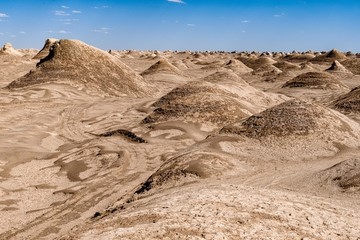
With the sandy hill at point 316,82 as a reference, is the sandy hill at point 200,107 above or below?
below

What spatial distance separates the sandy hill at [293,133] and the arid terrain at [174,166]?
66 mm

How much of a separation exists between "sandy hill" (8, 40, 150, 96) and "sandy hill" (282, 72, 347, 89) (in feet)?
47.2

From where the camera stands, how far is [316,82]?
37.4 m

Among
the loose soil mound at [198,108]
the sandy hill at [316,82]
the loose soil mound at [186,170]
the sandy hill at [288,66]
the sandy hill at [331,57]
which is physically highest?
the sandy hill at [331,57]

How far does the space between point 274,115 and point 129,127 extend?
6820 millimetres

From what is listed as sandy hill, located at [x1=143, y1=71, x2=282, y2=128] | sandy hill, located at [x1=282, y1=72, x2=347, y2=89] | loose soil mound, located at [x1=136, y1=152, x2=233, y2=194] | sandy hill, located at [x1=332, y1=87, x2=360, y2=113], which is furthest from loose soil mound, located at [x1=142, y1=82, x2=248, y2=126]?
sandy hill, located at [x1=282, y1=72, x2=347, y2=89]

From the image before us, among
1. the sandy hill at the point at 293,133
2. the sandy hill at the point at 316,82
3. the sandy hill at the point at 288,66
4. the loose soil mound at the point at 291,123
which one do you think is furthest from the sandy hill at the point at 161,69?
the loose soil mound at the point at 291,123

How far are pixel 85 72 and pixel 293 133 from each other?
65.3 ft

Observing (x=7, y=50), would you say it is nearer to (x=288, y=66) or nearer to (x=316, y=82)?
(x=288, y=66)

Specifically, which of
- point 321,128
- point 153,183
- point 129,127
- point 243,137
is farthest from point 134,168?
point 321,128

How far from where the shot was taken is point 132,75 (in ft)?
112

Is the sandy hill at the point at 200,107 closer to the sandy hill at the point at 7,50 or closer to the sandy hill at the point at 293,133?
the sandy hill at the point at 293,133

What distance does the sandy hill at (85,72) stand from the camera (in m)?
30.7

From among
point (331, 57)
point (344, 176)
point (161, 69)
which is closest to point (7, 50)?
point (161, 69)
